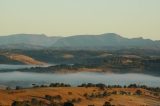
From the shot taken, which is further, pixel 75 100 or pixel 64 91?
pixel 64 91

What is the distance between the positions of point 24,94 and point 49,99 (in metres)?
10.6

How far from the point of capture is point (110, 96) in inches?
7421

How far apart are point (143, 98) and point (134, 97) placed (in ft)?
13.7

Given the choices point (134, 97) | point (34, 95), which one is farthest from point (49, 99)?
point (134, 97)

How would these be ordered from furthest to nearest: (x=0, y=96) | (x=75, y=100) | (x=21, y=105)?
(x=75, y=100) → (x=0, y=96) → (x=21, y=105)

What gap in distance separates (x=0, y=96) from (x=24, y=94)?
13.7 meters

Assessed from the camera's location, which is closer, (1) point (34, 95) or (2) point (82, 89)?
(1) point (34, 95)

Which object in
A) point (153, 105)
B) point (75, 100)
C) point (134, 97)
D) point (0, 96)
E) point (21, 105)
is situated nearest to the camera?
point (21, 105)

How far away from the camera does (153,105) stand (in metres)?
180

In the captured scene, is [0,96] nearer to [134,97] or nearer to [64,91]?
[64,91]

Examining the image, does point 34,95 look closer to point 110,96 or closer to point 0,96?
point 0,96

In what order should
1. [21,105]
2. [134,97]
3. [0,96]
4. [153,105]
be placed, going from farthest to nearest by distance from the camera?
[134,97], [153,105], [0,96], [21,105]

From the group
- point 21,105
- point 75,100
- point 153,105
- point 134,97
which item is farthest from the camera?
point 134,97

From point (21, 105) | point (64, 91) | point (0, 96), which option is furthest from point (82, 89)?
point (21, 105)
